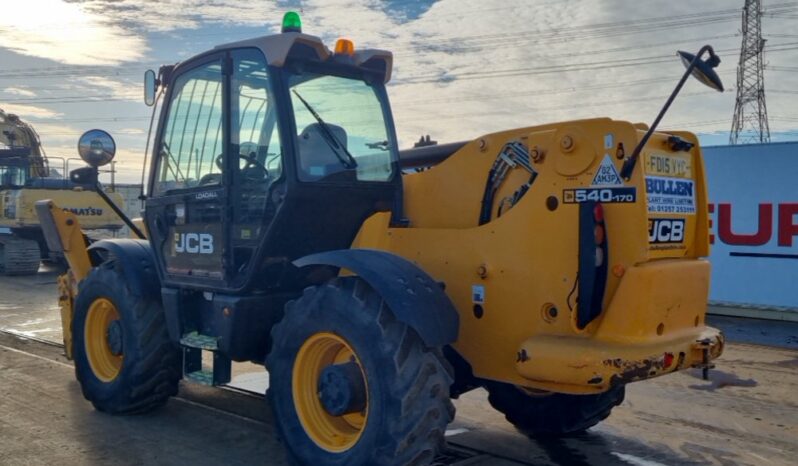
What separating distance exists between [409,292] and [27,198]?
16.9 meters

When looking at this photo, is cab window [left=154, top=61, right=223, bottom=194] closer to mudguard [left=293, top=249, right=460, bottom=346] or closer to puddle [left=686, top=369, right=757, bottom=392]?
mudguard [left=293, top=249, right=460, bottom=346]

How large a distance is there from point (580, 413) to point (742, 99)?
29.2 meters

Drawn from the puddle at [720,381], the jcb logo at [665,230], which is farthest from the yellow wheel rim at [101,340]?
the puddle at [720,381]

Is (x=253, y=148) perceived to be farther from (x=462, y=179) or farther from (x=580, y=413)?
(x=580, y=413)

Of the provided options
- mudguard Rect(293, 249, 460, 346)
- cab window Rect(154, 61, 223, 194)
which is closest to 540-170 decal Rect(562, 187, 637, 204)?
mudguard Rect(293, 249, 460, 346)

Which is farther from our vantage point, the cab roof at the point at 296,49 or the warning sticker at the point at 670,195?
the cab roof at the point at 296,49

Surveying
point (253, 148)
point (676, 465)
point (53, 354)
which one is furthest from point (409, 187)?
point (53, 354)

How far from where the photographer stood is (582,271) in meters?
4.09

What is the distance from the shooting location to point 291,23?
17.1 feet

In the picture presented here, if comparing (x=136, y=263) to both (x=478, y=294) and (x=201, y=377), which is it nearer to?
(x=201, y=377)

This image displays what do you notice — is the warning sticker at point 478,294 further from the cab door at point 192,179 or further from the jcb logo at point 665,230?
the cab door at point 192,179

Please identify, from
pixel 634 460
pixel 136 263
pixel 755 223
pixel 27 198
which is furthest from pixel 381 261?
pixel 27 198

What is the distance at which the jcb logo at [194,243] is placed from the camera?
552 cm

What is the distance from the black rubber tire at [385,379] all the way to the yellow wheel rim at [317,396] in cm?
12
